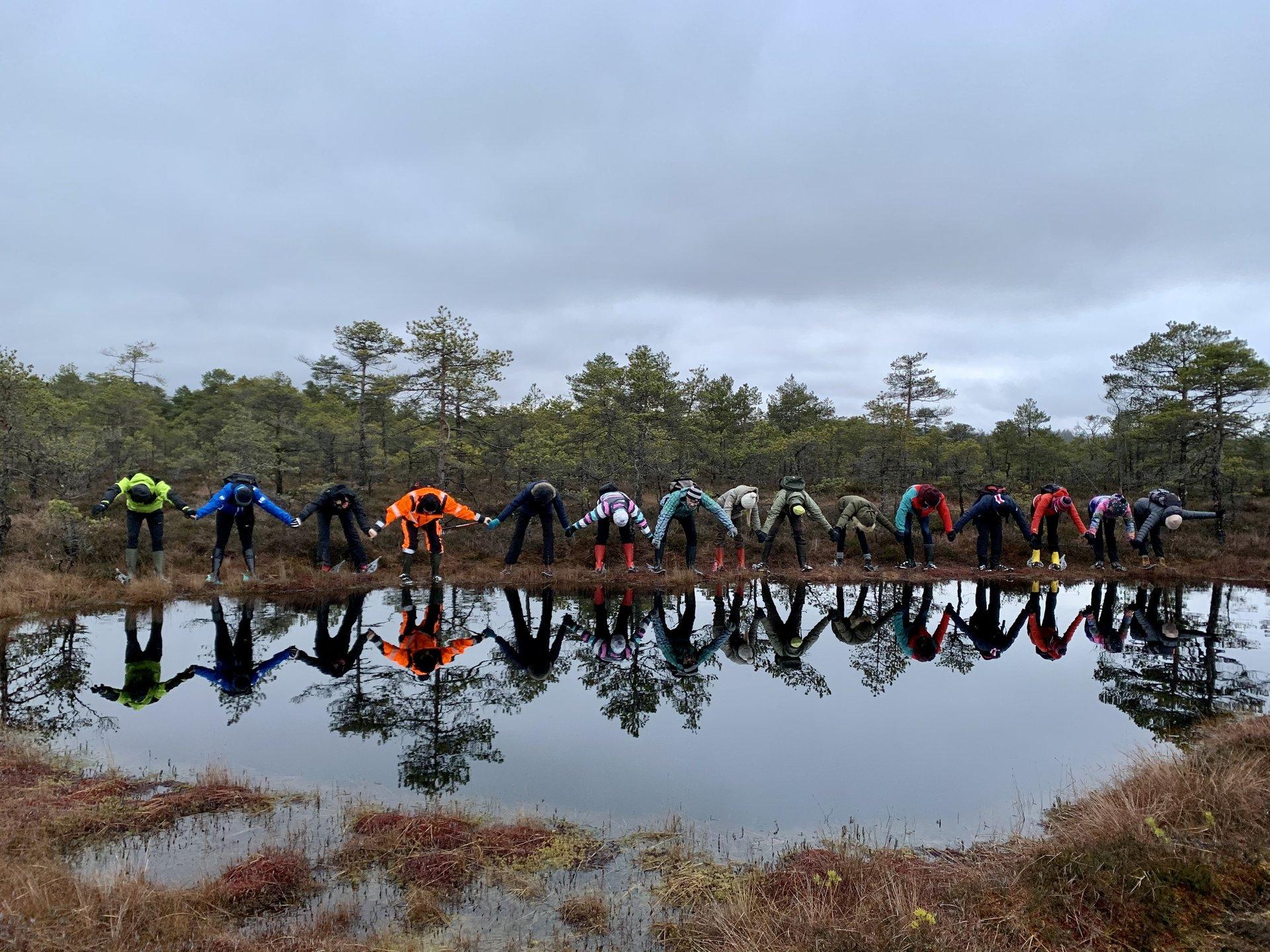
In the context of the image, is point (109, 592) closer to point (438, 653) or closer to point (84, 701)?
point (84, 701)

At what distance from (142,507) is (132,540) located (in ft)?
2.58

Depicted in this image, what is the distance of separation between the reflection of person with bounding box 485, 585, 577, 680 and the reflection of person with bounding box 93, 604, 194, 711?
14.4 feet

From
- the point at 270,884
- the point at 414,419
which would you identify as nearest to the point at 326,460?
the point at 414,419

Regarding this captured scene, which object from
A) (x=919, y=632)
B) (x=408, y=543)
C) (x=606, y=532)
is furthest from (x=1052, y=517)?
(x=408, y=543)

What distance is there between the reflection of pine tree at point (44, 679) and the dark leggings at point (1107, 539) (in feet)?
75.5

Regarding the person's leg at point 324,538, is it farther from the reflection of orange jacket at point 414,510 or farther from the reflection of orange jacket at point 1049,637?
the reflection of orange jacket at point 1049,637

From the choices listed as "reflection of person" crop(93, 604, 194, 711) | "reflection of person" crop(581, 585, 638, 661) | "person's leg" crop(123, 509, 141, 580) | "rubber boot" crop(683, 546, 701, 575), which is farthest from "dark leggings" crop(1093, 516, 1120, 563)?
"person's leg" crop(123, 509, 141, 580)

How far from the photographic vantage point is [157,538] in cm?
1498

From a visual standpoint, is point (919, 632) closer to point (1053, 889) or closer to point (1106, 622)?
point (1106, 622)

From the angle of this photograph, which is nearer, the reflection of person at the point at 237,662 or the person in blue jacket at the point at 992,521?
the reflection of person at the point at 237,662

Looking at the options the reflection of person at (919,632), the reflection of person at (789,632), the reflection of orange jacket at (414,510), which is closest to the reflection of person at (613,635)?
the reflection of person at (789,632)

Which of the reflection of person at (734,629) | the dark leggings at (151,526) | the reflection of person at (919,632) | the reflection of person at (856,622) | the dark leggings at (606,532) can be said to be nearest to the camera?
the reflection of person at (734,629)

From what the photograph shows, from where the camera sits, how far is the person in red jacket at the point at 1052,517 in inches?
738

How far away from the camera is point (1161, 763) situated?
5.73m
